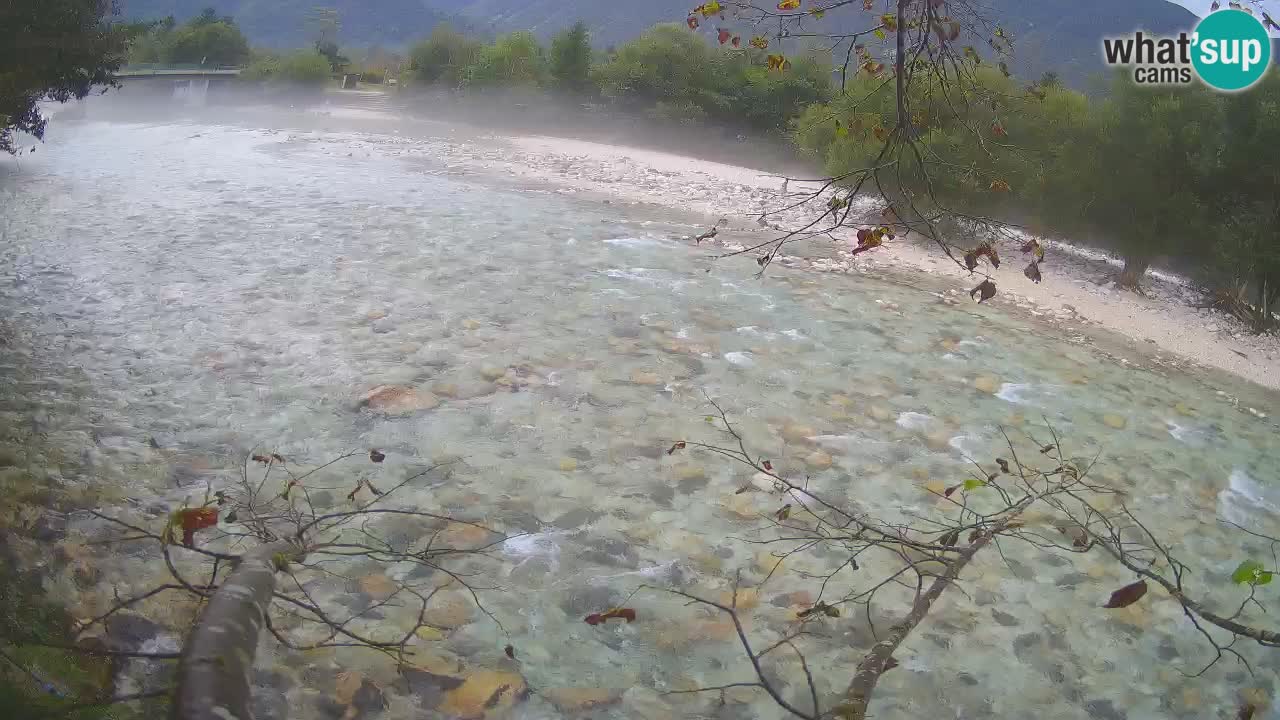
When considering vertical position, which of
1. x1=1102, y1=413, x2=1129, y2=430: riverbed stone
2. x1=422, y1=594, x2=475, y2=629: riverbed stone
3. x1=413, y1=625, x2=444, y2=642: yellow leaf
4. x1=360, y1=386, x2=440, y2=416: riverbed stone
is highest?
x1=1102, y1=413, x2=1129, y2=430: riverbed stone

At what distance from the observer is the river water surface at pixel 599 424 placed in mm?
2727

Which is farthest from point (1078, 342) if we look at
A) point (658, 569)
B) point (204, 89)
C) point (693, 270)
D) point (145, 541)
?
point (204, 89)

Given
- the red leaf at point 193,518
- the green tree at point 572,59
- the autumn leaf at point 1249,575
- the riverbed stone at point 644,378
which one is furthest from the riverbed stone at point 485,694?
the green tree at point 572,59

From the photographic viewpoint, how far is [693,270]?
721cm

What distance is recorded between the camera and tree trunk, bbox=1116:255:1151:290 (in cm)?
738

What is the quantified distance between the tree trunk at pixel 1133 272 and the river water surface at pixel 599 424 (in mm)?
1743

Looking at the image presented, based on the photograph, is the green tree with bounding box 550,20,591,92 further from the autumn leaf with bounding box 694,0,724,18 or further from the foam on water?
the autumn leaf with bounding box 694,0,724,18

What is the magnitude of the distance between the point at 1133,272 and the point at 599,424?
576 cm

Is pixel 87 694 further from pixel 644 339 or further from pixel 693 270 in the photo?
pixel 693 270

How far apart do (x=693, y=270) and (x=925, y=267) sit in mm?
2329

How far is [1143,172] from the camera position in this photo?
23.1 ft

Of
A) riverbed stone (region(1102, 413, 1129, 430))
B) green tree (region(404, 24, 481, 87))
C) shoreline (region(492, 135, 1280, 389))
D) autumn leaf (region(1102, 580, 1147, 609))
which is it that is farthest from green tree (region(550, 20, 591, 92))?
autumn leaf (region(1102, 580, 1147, 609))

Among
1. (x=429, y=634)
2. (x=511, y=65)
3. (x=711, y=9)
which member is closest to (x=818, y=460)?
(x=429, y=634)

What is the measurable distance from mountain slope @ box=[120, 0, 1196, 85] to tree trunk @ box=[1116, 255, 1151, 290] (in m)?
1.74
